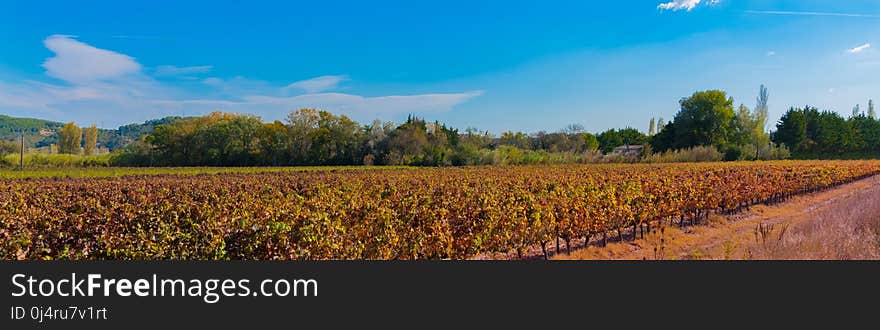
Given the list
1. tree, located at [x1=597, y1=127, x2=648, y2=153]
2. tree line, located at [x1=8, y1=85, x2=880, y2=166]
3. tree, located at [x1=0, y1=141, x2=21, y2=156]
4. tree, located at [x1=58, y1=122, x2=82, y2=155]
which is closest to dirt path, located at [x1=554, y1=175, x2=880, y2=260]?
tree line, located at [x1=8, y1=85, x2=880, y2=166]

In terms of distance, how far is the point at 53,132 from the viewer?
19388 centimetres

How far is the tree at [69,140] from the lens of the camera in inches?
3748

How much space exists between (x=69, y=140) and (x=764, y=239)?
120 metres

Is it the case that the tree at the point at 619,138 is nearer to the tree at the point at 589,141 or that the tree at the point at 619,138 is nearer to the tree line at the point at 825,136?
the tree at the point at 589,141

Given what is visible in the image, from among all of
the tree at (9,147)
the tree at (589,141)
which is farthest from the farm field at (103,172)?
the tree at (589,141)

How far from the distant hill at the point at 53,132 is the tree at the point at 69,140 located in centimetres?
4888

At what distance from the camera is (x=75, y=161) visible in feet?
209

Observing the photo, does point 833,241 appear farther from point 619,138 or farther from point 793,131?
point 619,138

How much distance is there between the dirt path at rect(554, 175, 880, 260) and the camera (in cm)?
682

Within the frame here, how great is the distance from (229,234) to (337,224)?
4.39ft

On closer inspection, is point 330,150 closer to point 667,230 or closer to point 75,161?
point 75,161

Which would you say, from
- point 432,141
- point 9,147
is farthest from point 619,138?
point 9,147

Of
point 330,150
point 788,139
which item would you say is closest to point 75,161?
point 330,150


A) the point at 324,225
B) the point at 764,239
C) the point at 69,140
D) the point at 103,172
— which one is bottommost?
the point at 103,172
